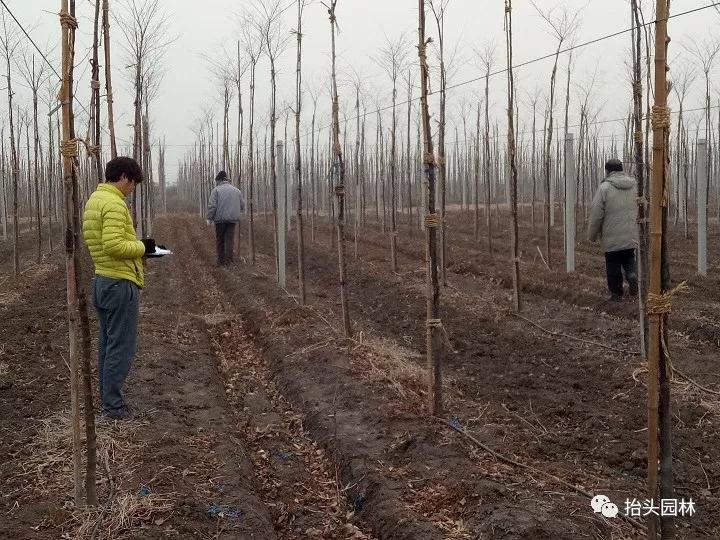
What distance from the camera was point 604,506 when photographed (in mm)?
3174

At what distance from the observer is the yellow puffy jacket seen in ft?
14.3

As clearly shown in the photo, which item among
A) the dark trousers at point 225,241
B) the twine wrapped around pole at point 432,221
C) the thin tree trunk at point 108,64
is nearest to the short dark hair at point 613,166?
the twine wrapped around pole at point 432,221

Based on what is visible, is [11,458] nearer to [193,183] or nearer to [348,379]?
[348,379]

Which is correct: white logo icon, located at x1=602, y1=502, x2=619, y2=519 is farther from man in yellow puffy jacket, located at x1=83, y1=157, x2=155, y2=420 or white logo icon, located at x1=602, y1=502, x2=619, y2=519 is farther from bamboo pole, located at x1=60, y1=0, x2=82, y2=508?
man in yellow puffy jacket, located at x1=83, y1=157, x2=155, y2=420

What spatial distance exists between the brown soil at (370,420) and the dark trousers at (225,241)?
4.21 meters

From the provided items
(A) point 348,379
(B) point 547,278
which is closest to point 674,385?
(A) point 348,379

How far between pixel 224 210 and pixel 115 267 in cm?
868

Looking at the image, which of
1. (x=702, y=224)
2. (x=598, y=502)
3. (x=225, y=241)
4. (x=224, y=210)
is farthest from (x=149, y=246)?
(x=225, y=241)

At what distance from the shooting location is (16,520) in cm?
313

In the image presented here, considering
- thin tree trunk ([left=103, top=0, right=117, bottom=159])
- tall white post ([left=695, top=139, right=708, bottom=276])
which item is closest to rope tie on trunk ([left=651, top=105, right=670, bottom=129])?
thin tree trunk ([left=103, top=0, right=117, bottom=159])

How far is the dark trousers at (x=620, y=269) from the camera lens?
26.7 feet

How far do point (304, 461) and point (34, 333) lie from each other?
4201 mm

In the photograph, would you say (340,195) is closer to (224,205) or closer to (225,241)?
(224,205)

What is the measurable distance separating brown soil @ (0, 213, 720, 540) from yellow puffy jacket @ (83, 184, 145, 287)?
1.04m
